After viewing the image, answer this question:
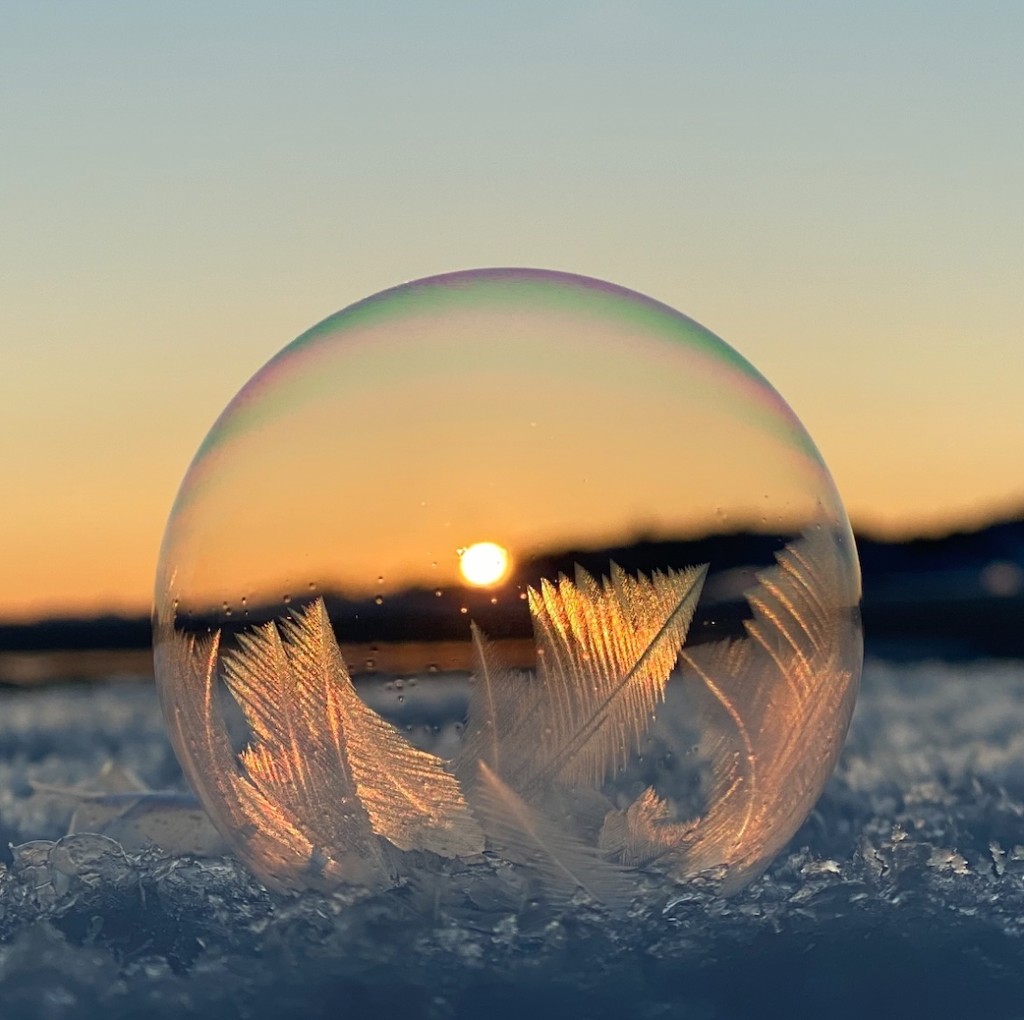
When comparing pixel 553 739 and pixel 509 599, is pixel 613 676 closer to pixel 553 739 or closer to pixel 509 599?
pixel 553 739

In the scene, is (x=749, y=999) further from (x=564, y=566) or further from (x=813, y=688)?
(x=564, y=566)

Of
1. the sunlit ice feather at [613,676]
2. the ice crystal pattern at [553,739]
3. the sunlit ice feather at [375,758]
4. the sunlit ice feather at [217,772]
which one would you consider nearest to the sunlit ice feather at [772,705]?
the ice crystal pattern at [553,739]

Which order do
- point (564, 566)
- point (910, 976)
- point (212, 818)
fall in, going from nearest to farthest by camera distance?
point (564, 566)
point (212, 818)
point (910, 976)

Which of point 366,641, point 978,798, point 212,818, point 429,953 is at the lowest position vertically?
point 978,798

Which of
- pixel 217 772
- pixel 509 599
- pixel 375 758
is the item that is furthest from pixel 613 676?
pixel 217 772

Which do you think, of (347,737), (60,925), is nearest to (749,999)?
(347,737)

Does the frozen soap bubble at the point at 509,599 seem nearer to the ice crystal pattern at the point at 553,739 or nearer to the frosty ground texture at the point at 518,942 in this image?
the ice crystal pattern at the point at 553,739

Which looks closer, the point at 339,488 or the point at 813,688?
the point at 339,488
